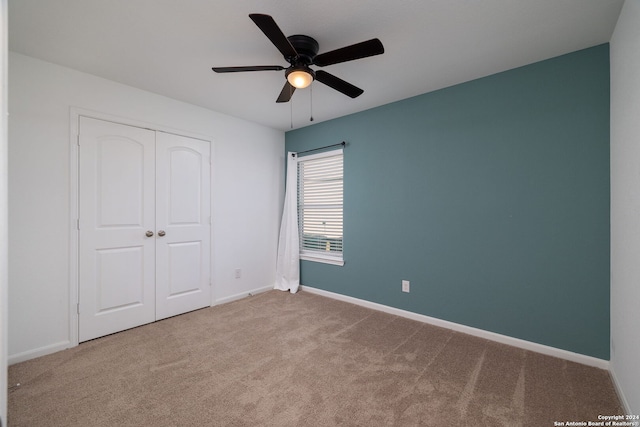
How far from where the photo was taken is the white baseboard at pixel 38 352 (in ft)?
7.00

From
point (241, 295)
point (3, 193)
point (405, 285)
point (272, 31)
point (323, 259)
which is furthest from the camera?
point (323, 259)

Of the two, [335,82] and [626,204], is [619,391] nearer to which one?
[626,204]

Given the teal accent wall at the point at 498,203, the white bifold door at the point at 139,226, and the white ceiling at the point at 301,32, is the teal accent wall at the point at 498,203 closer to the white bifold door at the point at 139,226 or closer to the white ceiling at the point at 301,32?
the white ceiling at the point at 301,32

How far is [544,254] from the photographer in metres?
2.29

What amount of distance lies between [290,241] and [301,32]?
279cm

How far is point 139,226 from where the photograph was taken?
2836 millimetres

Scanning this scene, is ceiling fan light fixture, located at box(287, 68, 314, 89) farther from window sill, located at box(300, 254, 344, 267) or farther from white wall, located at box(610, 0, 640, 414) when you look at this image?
window sill, located at box(300, 254, 344, 267)

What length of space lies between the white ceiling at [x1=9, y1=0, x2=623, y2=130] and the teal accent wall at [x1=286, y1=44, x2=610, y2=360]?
1.10 ft

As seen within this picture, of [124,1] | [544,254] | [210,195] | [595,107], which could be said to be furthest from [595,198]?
[210,195]

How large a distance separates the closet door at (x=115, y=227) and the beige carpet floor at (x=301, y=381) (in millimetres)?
247

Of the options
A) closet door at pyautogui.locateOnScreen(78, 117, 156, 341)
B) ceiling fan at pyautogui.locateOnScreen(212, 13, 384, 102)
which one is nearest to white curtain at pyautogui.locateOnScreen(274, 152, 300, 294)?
closet door at pyautogui.locateOnScreen(78, 117, 156, 341)

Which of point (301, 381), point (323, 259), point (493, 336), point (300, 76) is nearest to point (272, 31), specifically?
point (300, 76)

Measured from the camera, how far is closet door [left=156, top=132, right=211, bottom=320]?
118 inches

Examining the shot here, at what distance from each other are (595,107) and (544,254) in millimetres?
1228
